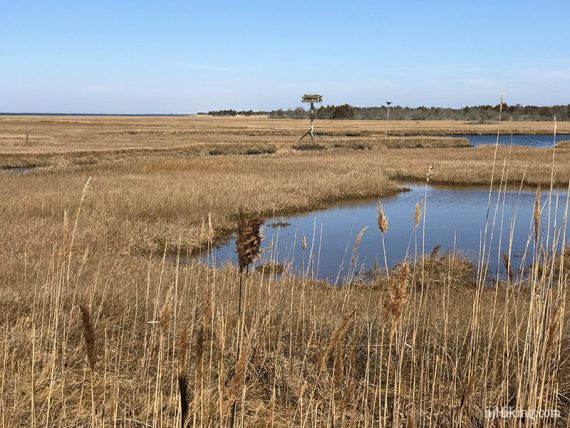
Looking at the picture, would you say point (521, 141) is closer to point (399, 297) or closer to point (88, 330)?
point (399, 297)

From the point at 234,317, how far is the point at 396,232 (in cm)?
1134

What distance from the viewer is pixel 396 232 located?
16016 millimetres

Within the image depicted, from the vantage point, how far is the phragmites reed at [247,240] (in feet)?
6.34

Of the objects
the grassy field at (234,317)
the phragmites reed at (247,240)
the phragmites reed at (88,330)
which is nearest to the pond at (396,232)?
the grassy field at (234,317)

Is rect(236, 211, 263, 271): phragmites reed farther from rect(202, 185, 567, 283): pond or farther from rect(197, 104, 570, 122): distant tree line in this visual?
rect(197, 104, 570, 122): distant tree line

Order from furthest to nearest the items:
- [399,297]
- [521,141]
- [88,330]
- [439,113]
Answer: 1. [439,113]
2. [521,141]
3. [399,297]
4. [88,330]

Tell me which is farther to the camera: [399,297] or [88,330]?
[399,297]

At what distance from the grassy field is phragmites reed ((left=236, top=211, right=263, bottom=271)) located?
0.25 m

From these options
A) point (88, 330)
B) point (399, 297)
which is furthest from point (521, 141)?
point (88, 330)

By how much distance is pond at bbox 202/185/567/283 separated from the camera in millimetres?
12414

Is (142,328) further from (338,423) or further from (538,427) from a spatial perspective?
(538,427)

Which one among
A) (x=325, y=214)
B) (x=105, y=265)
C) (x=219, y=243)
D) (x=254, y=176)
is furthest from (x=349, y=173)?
(x=105, y=265)

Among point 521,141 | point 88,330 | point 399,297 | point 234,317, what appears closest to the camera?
point 88,330

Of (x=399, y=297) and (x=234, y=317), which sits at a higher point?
(x=399, y=297)
